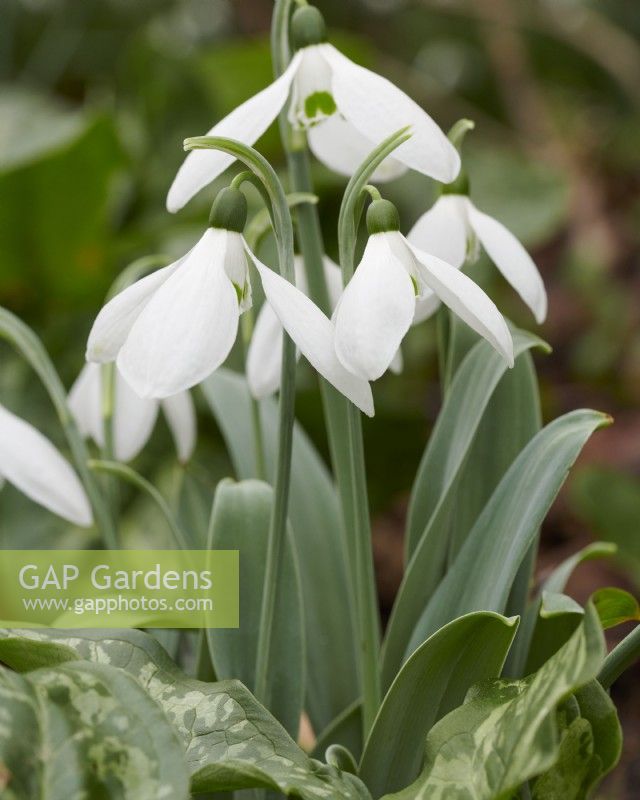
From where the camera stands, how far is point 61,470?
98cm

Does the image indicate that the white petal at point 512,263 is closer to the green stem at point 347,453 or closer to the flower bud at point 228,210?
the green stem at point 347,453

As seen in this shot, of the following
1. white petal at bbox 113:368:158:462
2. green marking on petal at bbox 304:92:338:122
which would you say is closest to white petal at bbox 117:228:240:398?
green marking on petal at bbox 304:92:338:122

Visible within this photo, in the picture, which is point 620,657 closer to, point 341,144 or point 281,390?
point 281,390

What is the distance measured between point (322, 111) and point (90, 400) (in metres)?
0.48

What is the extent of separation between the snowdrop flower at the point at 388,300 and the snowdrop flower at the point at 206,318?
0.09 ft

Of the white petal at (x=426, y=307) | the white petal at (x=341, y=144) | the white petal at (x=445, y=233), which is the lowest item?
the white petal at (x=426, y=307)

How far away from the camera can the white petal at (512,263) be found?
3.07ft

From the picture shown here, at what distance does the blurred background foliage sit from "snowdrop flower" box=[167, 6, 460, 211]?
1.76 ft

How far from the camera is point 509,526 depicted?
88 centimetres

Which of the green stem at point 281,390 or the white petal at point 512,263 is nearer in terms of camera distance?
the green stem at point 281,390

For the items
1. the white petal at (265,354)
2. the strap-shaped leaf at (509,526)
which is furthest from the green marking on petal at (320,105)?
the strap-shaped leaf at (509,526)

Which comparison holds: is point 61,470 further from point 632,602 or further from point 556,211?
point 556,211

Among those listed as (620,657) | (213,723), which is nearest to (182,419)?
(213,723)

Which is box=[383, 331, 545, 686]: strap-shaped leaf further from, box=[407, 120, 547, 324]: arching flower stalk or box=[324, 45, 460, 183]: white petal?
box=[324, 45, 460, 183]: white petal
